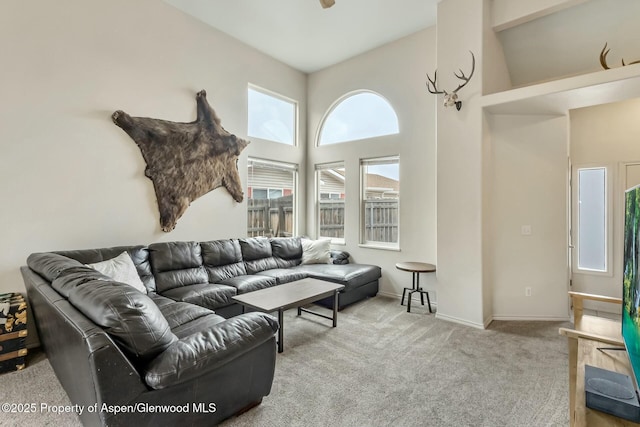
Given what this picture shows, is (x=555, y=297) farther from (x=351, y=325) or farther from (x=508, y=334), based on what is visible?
(x=351, y=325)

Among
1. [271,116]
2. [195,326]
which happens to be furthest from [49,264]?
[271,116]

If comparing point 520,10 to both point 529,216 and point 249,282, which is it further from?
point 249,282

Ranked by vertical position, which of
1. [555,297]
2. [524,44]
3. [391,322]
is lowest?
[391,322]

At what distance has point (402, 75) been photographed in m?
4.46

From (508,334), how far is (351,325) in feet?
5.44

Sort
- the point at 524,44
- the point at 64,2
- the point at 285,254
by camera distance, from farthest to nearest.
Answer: the point at 285,254 < the point at 524,44 < the point at 64,2

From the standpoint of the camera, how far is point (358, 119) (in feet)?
16.6

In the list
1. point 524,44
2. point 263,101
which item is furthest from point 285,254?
point 524,44

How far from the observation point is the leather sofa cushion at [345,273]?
400 cm

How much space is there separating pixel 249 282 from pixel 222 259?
0.59m

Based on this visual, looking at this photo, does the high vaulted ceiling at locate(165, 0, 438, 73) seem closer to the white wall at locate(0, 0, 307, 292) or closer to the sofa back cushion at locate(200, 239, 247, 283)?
the white wall at locate(0, 0, 307, 292)

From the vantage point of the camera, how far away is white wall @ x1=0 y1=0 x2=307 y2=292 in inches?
109

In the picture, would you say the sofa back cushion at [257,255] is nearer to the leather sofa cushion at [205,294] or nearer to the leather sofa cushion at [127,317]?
the leather sofa cushion at [205,294]

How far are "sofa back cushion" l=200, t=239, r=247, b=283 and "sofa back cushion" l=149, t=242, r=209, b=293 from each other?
84 mm
